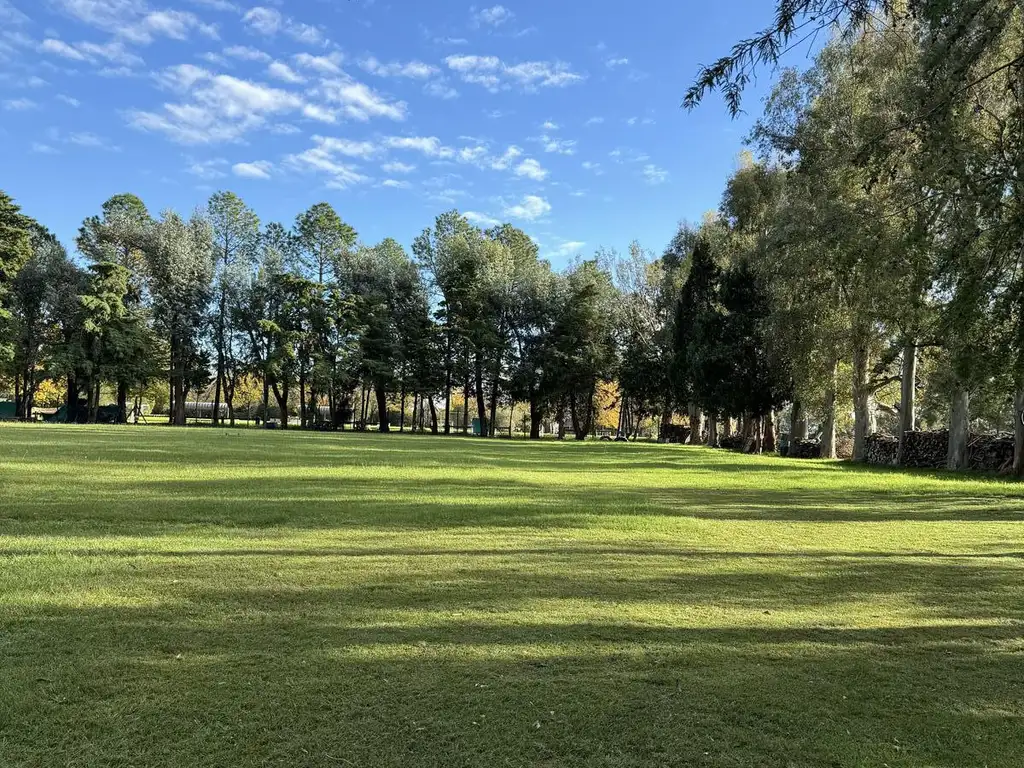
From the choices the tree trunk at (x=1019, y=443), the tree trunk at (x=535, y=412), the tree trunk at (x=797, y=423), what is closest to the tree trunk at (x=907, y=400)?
the tree trunk at (x=797, y=423)

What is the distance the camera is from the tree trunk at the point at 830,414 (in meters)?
28.1

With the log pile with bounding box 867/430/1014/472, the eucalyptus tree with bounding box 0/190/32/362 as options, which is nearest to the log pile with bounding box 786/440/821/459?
the log pile with bounding box 867/430/1014/472

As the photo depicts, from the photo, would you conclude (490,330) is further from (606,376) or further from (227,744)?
(227,744)

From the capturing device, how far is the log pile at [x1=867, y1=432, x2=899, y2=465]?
28.2 meters

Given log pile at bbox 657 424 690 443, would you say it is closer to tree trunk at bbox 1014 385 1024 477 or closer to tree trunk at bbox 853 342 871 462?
tree trunk at bbox 853 342 871 462

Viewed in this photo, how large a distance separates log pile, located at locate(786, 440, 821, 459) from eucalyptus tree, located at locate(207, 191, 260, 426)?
42.1 meters

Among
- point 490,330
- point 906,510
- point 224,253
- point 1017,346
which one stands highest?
point 224,253

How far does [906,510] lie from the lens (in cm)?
1225

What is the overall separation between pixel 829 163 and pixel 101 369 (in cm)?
4763

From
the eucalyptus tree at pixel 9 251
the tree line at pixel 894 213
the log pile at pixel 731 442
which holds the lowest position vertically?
the log pile at pixel 731 442

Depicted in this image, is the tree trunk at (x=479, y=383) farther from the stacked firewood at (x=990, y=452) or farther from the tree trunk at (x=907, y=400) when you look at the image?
the stacked firewood at (x=990, y=452)

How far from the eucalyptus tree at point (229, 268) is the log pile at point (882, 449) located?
4570cm

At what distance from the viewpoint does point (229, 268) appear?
54656 millimetres

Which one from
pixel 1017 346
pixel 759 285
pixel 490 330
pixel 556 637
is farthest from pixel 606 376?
pixel 556 637
